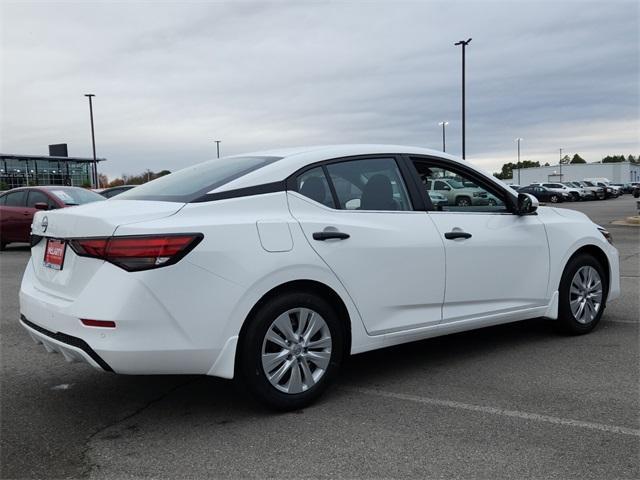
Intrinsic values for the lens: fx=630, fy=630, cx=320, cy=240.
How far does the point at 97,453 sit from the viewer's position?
326 cm

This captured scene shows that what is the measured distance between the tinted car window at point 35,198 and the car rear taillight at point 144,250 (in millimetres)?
11292

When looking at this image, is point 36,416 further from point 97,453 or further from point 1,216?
point 1,216

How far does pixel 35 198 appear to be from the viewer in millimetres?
13867

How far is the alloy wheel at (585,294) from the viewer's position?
5.45 m

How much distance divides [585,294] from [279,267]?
10.5ft

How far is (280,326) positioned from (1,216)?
12.9 metres

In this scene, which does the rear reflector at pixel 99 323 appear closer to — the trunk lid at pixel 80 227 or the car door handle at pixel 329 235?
the trunk lid at pixel 80 227

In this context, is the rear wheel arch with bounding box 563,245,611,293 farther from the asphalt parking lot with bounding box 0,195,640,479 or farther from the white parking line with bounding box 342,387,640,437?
the white parking line with bounding box 342,387,640,437

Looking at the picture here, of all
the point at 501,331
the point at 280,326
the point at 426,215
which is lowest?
the point at 501,331

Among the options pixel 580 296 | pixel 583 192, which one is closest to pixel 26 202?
pixel 580 296

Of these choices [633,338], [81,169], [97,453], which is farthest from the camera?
[81,169]

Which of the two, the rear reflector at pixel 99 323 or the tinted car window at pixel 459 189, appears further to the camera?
the tinted car window at pixel 459 189

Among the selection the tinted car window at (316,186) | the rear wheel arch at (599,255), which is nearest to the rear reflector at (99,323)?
the tinted car window at (316,186)

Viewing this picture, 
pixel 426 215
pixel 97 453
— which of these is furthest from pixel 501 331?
pixel 97 453
